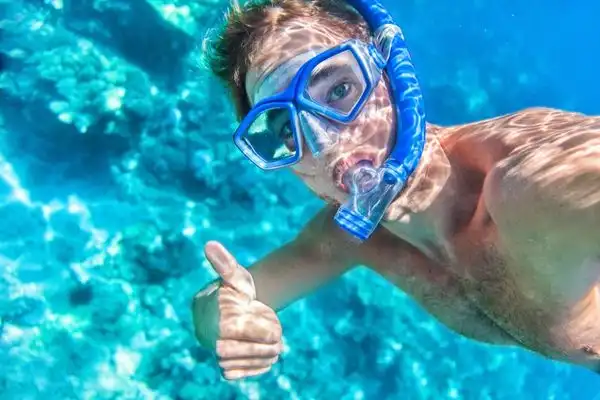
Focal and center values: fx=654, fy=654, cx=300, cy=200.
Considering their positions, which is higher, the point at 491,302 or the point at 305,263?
the point at 491,302

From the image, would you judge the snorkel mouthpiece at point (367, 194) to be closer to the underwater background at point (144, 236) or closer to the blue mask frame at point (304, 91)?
the blue mask frame at point (304, 91)

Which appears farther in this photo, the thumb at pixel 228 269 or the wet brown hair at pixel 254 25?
the wet brown hair at pixel 254 25

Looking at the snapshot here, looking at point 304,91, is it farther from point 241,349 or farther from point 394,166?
point 241,349

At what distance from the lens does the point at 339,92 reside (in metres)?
2.42

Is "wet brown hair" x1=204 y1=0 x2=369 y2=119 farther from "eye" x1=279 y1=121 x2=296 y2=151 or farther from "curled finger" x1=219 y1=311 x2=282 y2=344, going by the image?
"curled finger" x1=219 y1=311 x2=282 y2=344

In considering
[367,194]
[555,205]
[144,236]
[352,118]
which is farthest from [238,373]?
[144,236]

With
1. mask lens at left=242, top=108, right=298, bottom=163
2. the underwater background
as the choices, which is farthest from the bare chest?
the underwater background

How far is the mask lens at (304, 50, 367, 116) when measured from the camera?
236cm

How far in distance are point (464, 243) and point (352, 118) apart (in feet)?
1.93

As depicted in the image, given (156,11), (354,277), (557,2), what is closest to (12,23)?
(156,11)

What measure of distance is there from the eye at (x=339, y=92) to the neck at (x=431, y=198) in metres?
0.34

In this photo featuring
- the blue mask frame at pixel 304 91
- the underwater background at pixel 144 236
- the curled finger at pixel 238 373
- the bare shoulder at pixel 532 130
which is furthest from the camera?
the underwater background at pixel 144 236

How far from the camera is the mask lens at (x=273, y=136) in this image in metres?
2.42

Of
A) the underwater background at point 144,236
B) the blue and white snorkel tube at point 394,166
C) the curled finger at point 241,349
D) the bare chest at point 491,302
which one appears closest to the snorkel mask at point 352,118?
the blue and white snorkel tube at point 394,166
